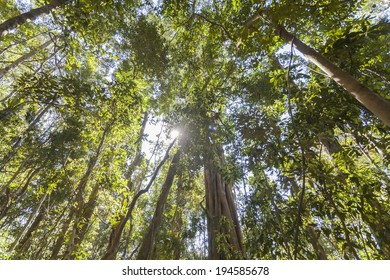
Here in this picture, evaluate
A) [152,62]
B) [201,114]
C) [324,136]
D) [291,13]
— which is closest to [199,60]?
[152,62]

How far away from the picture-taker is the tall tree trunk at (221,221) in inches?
157

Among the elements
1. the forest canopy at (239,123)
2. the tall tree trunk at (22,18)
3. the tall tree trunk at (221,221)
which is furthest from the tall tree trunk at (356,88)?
the tall tree trunk at (22,18)

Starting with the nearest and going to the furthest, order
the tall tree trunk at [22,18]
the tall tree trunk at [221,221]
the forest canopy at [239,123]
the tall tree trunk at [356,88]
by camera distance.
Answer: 1. the tall tree trunk at [356,88]
2. the forest canopy at [239,123]
3. the tall tree trunk at [22,18]
4. the tall tree trunk at [221,221]

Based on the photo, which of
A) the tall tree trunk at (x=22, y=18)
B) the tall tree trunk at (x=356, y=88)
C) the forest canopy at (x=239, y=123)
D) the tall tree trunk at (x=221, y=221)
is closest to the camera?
the tall tree trunk at (x=356, y=88)

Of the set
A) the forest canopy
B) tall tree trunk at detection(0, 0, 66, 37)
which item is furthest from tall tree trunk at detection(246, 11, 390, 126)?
tall tree trunk at detection(0, 0, 66, 37)

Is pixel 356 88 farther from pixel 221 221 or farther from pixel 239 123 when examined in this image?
pixel 221 221

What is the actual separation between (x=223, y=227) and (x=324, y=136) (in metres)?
2.95

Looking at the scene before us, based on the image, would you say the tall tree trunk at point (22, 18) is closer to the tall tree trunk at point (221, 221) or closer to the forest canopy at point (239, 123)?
the forest canopy at point (239, 123)

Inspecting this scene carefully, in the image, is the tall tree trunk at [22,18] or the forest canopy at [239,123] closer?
the forest canopy at [239,123]

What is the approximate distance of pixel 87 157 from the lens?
728cm

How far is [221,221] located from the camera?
4.43m

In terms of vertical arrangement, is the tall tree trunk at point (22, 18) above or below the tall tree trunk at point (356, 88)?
above

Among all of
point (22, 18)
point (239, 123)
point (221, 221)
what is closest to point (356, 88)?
point (239, 123)

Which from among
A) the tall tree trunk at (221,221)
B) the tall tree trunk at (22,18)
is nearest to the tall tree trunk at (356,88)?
the tall tree trunk at (221,221)
